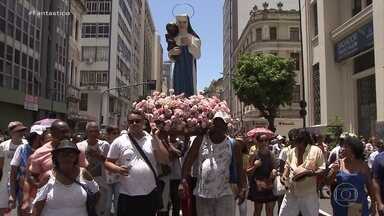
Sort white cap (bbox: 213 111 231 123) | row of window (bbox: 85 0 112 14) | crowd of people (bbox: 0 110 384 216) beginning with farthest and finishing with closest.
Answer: row of window (bbox: 85 0 112 14) < white cap (bbox: 213 111 231 123) < crowd of people (bbox: 0 110 384 216)

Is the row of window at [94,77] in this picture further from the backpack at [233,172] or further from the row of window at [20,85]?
the backpack at [233,172]

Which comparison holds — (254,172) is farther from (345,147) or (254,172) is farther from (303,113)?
(303,113)

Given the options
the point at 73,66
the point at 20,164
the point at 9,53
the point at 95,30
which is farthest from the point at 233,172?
the point at 95,30

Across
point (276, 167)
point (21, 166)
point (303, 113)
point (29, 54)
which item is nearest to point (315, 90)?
point (303, 113)

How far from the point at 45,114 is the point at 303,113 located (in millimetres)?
21843

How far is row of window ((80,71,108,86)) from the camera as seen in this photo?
67.2 metres

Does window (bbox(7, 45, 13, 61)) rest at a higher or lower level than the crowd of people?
higher

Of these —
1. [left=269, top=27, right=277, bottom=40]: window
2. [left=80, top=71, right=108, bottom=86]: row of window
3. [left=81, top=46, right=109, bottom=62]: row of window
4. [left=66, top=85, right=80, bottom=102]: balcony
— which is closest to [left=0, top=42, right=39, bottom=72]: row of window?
[left=66, top=85, right=80, bottom=102]: balcony

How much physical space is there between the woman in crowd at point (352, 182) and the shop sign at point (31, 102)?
Answer: 3193cm

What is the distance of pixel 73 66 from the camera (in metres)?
54.0

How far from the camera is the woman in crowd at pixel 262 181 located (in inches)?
359

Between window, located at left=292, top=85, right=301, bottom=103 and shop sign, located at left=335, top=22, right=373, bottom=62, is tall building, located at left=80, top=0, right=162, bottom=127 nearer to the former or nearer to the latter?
window, located at left=292, top=85, right=301, bottom=103

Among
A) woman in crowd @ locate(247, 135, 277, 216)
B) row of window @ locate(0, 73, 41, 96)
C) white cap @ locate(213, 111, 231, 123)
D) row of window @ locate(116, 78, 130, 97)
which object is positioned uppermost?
row of window @ locate(116, 78, 130, 97)

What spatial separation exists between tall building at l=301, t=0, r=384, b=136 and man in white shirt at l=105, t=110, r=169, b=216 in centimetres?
2104
